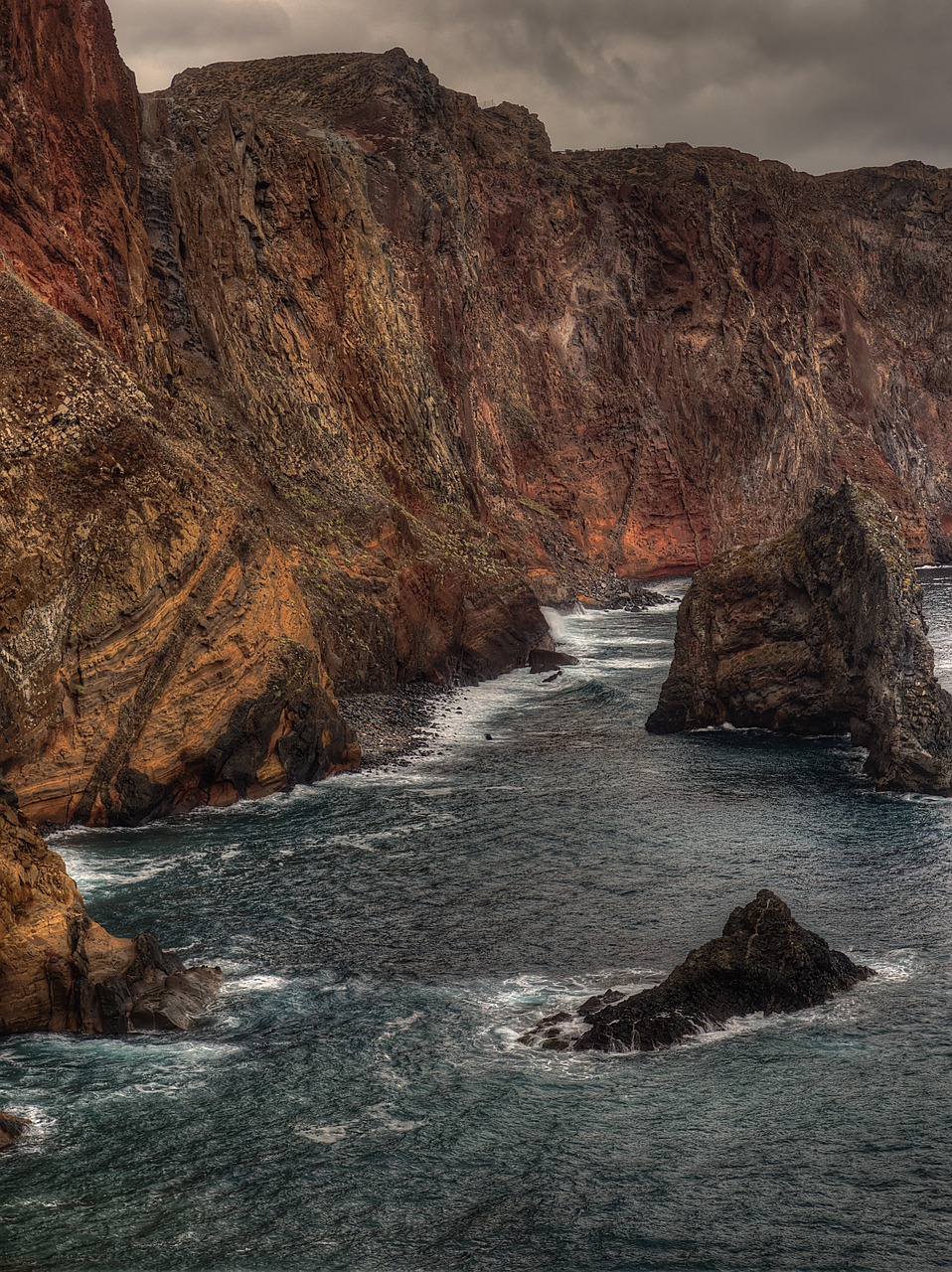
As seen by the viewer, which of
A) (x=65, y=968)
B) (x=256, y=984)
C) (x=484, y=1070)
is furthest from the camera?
(x=256, y=984)

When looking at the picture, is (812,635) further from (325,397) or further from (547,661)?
(325,397)

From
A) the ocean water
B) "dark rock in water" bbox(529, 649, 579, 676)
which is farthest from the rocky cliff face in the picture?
the ocean water

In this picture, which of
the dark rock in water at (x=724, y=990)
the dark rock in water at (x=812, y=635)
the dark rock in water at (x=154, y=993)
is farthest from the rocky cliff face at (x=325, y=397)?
the dark rock in water at (x=724, y=990)

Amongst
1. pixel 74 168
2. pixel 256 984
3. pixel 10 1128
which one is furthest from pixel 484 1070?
pixel 74 168

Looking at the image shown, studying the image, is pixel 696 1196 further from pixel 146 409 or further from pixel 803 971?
pixel 146 409

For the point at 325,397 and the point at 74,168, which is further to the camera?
the point at 325,397

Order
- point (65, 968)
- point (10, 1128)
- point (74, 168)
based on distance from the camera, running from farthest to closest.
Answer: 1. point (74, 168)
2. point (65, 968)
3. point (10, 1128)

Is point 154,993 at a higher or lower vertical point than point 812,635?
lower
